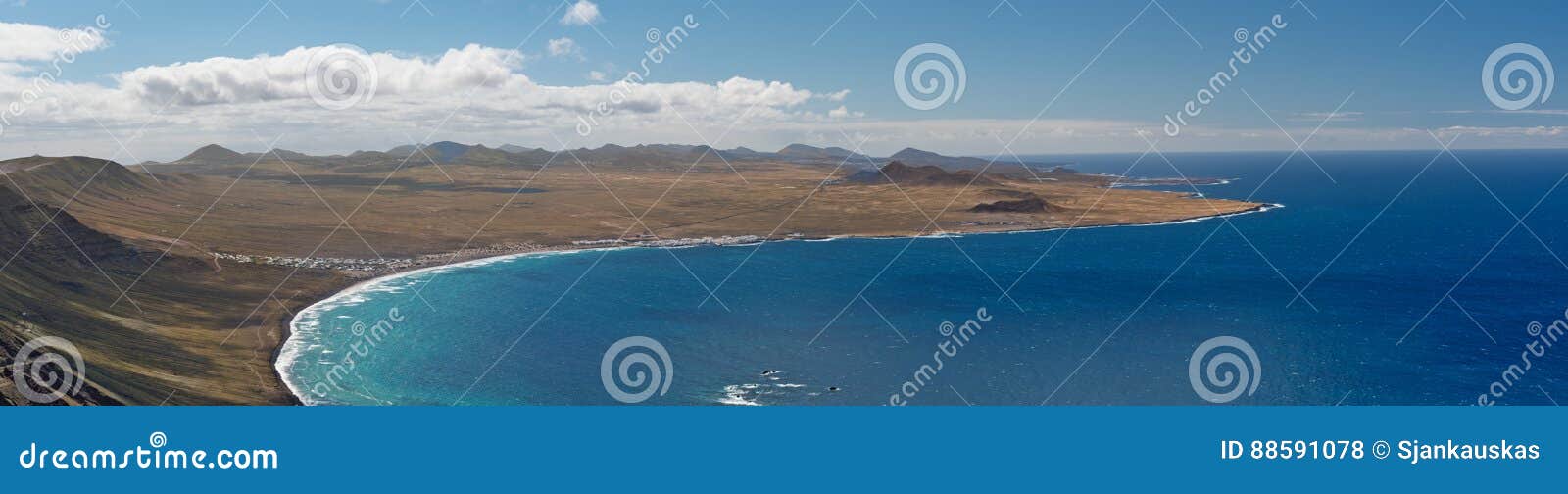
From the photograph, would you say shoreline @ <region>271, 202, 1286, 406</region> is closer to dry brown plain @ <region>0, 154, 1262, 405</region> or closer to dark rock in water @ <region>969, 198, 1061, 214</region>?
dry brown plain @ <region>0, 154, 1262, 405</region>

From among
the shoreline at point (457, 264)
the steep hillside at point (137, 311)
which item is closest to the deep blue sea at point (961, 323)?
the shoreline at point (457, 264)

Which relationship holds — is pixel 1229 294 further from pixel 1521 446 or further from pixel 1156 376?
pixel 1521 446

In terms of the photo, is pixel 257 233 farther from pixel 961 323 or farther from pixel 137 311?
pixel 961 323

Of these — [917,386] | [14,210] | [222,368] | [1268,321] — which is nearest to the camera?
[917,386]

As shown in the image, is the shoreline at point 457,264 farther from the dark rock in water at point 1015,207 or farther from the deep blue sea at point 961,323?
the dark rock in water at point 1015,207

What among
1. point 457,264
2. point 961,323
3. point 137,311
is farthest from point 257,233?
point 961,323

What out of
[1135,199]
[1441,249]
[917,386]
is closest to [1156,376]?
[917,386]
